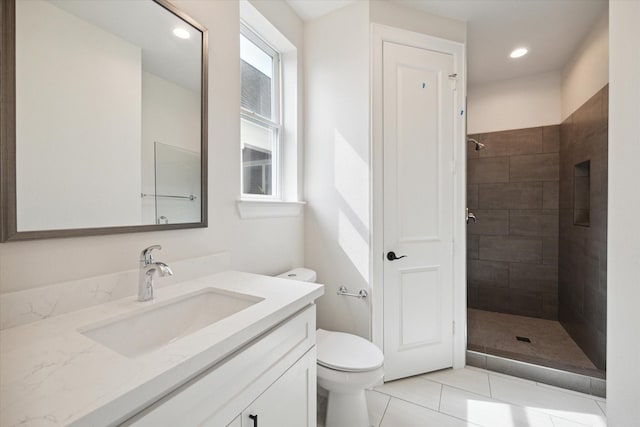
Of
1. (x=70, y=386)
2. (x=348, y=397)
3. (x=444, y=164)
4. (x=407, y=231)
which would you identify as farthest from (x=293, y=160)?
(x=70, y=386)

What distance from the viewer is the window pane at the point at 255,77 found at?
1.78 metres

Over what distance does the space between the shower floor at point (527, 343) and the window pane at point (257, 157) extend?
2071 mm

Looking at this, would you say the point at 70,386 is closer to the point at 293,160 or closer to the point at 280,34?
the point at 293,160

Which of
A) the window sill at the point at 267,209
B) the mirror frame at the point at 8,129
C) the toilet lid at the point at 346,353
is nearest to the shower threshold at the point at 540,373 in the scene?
the toilet lid at the point at 346,353

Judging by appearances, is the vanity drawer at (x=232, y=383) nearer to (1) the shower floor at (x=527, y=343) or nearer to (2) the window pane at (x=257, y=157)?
(2) the window pane at (x=257, y=157)

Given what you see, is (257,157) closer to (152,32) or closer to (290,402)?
(152,32)

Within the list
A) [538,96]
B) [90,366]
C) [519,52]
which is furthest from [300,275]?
[538,96]

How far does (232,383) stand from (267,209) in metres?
1.09

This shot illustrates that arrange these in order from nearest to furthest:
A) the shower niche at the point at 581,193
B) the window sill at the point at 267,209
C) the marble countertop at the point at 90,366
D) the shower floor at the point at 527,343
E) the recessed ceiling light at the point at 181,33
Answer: the marble countertop at the point at 90,366, the recessed ceiling light at the point at 181,33, the window sill at the point at 267,209, the shower floor at the point at 527,343, the shower niche at the point at 581,193

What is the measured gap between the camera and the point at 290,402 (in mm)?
966

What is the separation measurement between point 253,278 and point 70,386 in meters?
0.77

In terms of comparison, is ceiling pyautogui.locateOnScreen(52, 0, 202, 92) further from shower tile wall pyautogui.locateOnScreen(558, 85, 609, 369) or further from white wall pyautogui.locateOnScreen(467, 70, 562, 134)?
white wall pyautogui.locateOnScreen(467, 70, 562, 134)

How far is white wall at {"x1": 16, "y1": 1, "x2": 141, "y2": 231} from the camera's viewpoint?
783mm

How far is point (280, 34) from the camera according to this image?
6.12 feet
